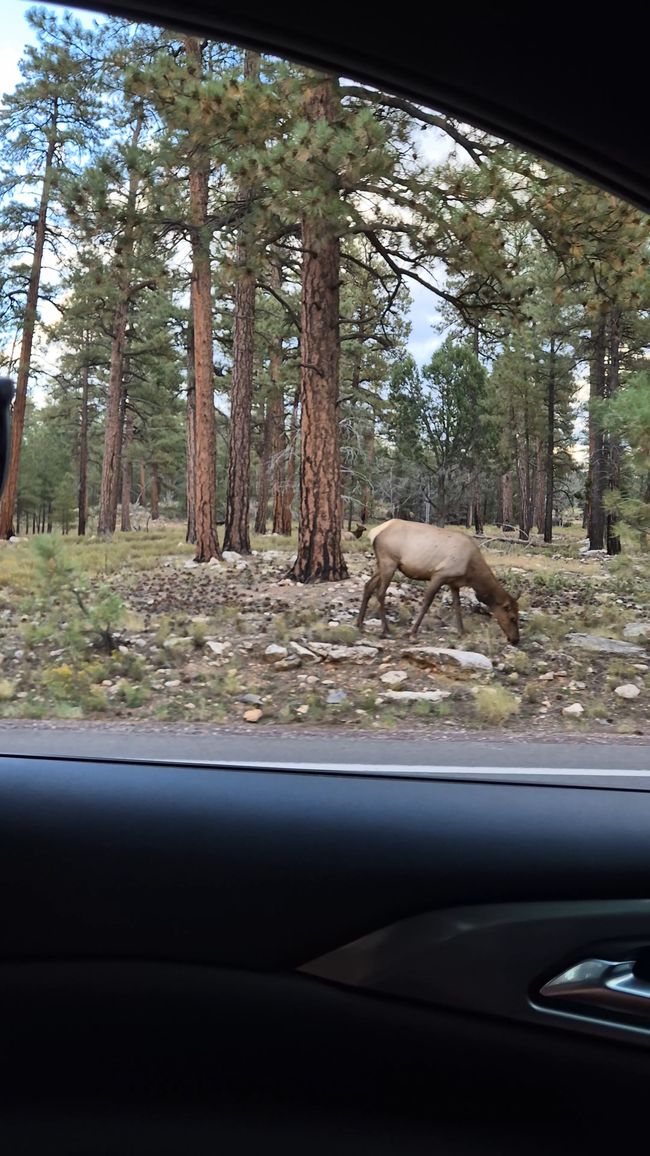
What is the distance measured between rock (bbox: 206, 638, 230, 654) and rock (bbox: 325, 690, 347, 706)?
0.36 m

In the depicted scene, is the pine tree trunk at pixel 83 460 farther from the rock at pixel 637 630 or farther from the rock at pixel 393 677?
the rock at pixel 637 630

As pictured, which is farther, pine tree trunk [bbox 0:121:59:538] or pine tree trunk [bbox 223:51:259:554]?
pine tree trunk [bbox 223:51:259:554]

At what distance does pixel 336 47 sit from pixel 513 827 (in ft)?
3.10

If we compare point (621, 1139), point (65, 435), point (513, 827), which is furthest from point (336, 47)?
point (65, 435)

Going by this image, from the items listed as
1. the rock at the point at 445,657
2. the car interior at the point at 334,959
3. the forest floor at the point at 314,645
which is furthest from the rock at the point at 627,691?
the car interior at the point at 334,959

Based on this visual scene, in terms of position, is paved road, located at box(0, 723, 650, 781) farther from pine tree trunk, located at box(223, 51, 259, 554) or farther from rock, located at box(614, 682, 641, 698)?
pine tree trunk, located at box(223, 51, 259, 554)

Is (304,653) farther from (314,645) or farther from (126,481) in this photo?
(126,481)

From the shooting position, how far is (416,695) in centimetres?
249

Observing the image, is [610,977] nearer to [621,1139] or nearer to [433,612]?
[621,1139]

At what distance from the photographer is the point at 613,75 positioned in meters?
0.90

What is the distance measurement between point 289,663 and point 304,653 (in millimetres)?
73

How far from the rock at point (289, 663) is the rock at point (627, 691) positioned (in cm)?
84

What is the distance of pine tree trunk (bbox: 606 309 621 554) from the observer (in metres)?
2.51

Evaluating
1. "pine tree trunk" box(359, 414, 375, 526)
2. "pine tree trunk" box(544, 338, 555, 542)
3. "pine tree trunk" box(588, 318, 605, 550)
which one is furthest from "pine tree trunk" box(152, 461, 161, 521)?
"pine tree trunk" box(588, 318, 605, 550)
